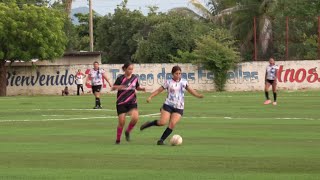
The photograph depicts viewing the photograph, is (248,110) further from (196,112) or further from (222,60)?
(222,60)

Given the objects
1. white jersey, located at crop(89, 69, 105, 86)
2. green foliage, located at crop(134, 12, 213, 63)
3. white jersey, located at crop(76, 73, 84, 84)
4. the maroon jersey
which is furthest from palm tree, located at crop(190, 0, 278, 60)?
the maroon jersey

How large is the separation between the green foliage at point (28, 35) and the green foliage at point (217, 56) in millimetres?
9802

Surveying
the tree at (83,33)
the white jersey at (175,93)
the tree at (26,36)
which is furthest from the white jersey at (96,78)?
the tree at (83,33)

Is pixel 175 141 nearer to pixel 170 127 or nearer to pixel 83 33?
pixel 170 127

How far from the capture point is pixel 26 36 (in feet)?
A: 188

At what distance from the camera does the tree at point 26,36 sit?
187 ft

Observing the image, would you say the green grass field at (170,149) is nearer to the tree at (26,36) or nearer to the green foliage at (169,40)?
the tree at (26,36)

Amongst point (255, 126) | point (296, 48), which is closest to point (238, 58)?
point (296, 48)

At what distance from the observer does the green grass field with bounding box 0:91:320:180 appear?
13320mm

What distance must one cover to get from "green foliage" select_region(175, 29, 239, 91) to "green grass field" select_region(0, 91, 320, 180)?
26.8 meters

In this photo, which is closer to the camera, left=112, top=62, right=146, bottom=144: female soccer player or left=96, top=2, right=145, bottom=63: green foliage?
left=112, top=62, right=146, bottom=144: female soccer player

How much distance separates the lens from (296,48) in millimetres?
59156

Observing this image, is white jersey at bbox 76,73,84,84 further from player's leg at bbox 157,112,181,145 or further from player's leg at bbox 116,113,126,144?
player's leg at bbox 157,112,181,145

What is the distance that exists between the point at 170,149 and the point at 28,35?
41.7 m
